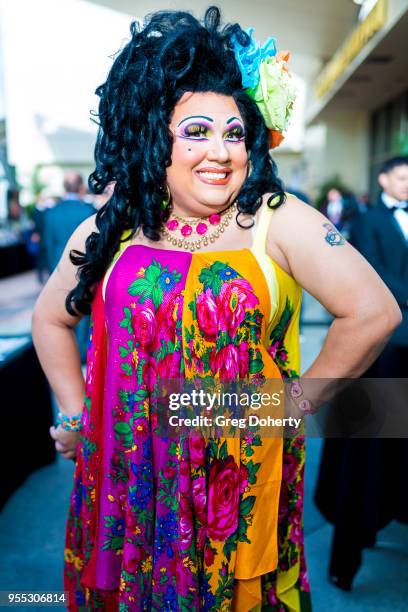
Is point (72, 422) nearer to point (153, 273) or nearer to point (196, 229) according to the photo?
point (153, 273)

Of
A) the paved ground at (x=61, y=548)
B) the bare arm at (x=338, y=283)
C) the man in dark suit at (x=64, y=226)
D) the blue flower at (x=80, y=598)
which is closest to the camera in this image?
the bare arm at (x=338, y=283)

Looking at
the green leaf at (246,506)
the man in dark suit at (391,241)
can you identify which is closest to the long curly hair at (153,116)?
the green leaf at (246,506)

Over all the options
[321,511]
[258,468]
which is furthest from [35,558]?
[258,468]

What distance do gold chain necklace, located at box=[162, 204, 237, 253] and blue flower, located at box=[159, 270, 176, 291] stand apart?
0.28 feet

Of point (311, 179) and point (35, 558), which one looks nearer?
point (35, 558)

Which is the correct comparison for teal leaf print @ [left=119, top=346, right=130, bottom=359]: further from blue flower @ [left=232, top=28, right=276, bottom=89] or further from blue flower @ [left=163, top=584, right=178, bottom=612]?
blue flower @ [left=232, top=28, right=276, bottom=89]

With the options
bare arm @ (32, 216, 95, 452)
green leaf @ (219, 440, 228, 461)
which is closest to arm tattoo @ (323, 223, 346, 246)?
green leaf @ (219, 440, 228, 461)

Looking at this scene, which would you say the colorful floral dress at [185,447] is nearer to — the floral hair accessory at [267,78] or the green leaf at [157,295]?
the green leaf at [157,295]

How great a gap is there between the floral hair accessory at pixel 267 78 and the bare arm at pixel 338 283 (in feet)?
0.69

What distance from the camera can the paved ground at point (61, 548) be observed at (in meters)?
2.19

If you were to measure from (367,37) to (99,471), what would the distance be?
37.1 ft

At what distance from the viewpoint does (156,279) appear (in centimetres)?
125

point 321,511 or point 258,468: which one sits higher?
point 258,468

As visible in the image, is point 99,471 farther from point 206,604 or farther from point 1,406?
point 1,406
